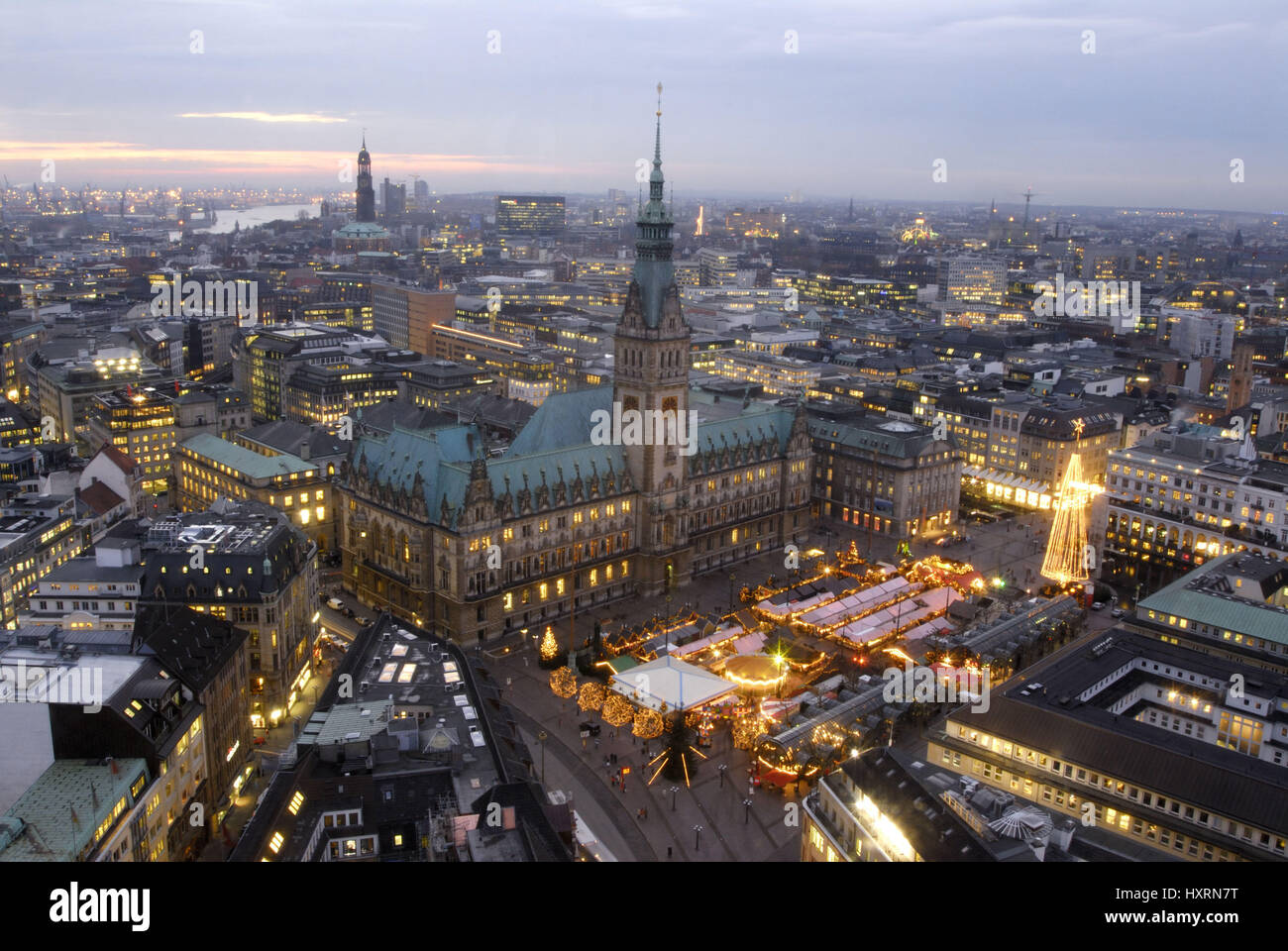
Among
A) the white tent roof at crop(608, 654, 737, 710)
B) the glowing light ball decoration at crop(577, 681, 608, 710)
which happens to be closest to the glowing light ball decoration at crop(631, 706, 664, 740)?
the white tent roof at crop(608, 654, 737, 710)

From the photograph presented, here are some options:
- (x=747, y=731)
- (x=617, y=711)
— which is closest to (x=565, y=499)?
(x=617, y=711)

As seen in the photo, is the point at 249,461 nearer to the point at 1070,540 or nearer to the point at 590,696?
the point at 590,696

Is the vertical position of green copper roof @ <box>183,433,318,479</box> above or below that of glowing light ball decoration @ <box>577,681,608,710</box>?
above

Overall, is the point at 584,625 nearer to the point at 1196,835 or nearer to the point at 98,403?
the point at 1196,835

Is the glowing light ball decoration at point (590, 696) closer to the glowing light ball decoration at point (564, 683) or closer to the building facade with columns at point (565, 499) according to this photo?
the glowing light ball decoration at point (564, 683)

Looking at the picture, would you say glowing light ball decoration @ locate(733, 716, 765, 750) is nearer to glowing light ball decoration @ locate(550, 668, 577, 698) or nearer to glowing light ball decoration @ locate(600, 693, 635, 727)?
glowing light ball decoration @ locate(600, 693, 635, 727)

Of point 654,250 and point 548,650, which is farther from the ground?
point 654,250
